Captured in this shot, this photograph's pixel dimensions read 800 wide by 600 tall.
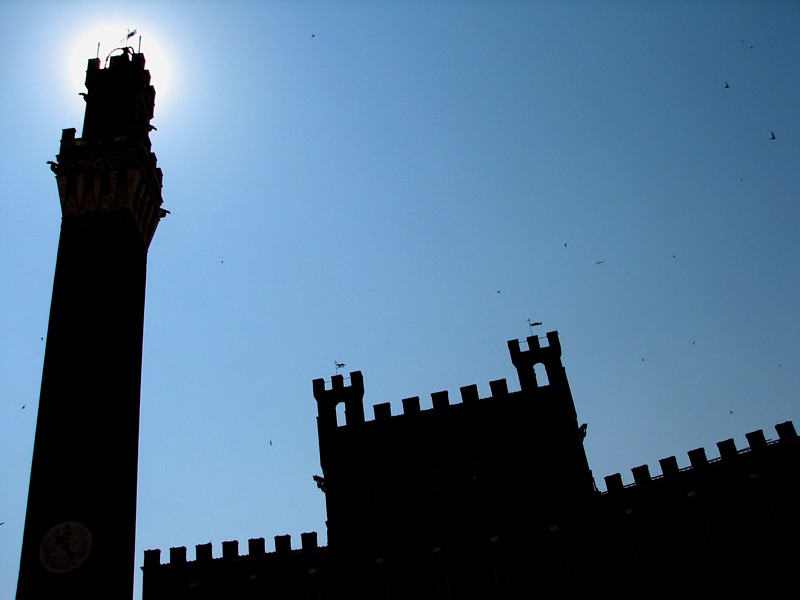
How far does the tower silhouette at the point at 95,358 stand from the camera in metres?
27.3

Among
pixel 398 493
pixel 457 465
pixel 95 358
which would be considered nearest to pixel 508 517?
pixel 457 465

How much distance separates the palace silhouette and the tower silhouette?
8 cm

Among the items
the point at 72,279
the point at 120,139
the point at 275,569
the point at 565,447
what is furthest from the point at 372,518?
the point at 120,139

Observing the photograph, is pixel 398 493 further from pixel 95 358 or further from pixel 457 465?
pixel 95 358

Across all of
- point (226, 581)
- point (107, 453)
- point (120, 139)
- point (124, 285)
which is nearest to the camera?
point (107, 453)

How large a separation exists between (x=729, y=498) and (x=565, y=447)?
6.92 meters

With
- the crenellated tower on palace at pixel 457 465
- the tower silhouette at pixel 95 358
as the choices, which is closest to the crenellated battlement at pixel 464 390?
the crenellated tower on palace at pixel 457 465

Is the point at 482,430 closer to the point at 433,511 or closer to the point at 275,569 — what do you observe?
the point at 433,511

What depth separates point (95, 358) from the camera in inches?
1208

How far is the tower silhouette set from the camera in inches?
1074

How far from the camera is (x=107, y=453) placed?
95.3 feet

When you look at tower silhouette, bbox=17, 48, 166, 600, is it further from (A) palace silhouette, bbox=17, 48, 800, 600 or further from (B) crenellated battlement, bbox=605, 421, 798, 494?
(B) crenellated battlement, bbox=605, 421, 798, 494

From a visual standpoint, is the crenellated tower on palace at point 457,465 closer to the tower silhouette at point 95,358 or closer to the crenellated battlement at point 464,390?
the crenellated battlement at point 464,390

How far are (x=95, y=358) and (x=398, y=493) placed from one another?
47.7 ft
